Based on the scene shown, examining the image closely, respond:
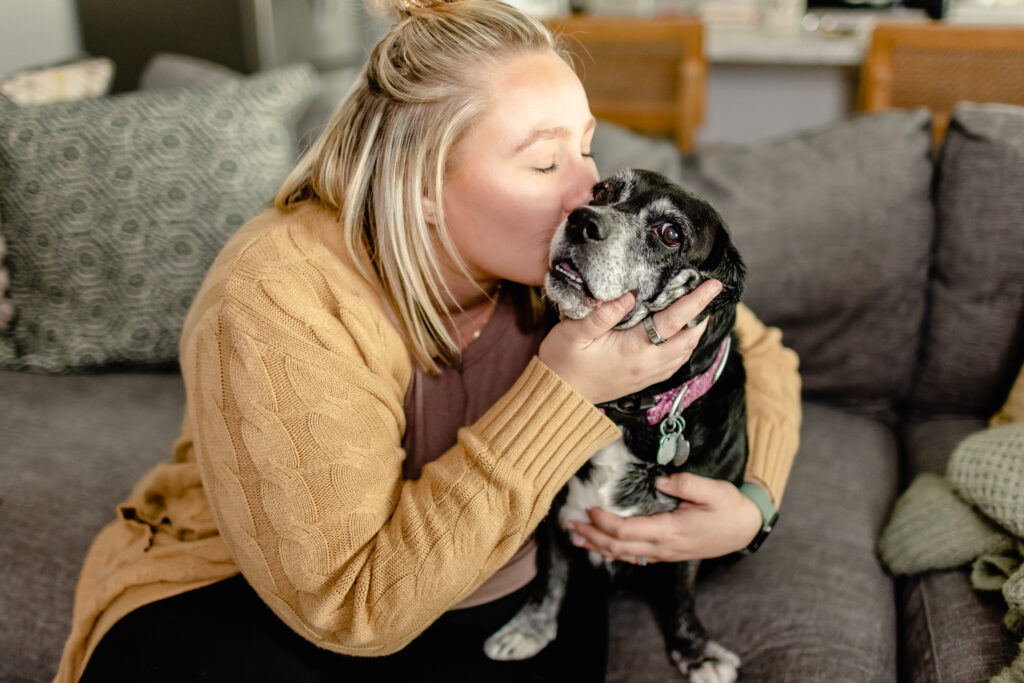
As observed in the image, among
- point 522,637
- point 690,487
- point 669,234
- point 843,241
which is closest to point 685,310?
point 669,234

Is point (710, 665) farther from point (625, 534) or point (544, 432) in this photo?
point (544, 432)

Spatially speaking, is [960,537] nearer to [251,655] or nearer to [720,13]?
[251,655]

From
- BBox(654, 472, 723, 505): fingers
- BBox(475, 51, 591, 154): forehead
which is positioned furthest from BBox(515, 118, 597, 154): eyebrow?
BBox(654, 472, 723, 505): fingers

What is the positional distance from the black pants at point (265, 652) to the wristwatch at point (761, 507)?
279mm

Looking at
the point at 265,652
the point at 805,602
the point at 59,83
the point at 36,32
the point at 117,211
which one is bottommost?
the point at 805,602

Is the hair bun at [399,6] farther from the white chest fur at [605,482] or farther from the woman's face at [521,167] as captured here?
the white chest fur at [605,482]

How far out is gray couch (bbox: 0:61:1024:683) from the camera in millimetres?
1482

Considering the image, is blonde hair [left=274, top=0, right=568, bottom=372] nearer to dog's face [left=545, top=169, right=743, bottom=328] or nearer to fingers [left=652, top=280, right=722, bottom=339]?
dog's face [left=545, top=169, right=743, bottom=328]

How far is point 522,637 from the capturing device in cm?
119

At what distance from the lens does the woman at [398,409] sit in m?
0.96

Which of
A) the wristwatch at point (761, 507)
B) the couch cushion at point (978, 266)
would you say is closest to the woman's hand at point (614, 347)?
the wristwatch at point (761, 507)

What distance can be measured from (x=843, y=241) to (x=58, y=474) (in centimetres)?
172

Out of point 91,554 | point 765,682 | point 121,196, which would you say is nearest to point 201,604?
point 91,554

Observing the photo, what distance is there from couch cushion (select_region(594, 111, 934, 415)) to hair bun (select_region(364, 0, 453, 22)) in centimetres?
77
